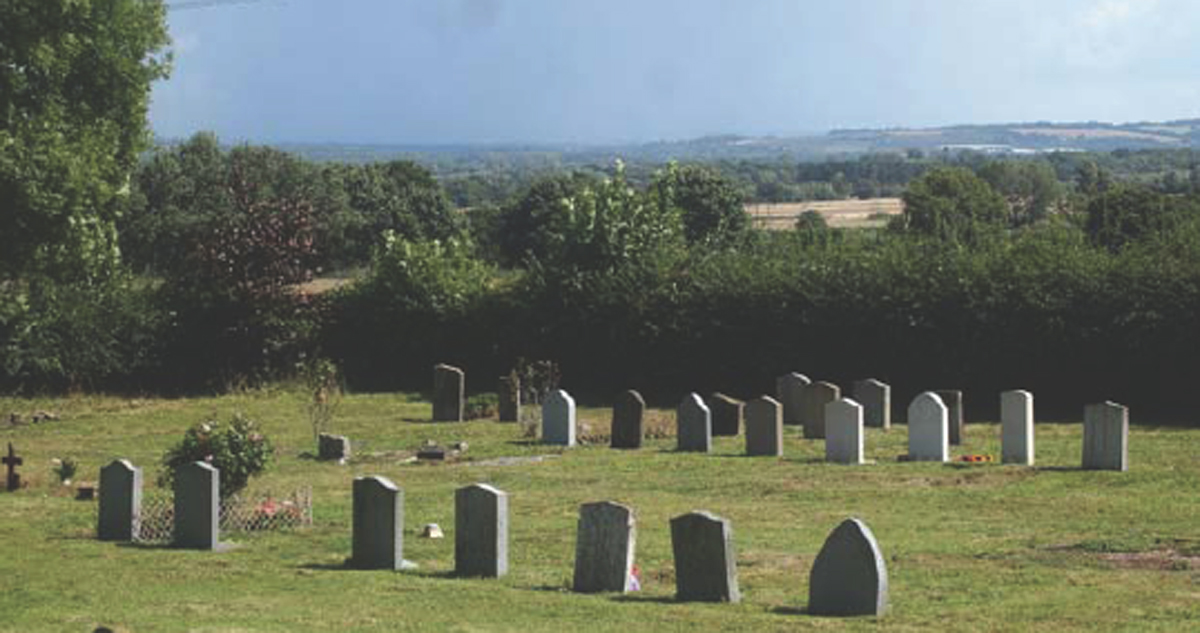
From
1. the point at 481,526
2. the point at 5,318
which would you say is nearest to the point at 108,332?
the point at 5,318

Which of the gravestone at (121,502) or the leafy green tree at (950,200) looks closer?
the gravestone at (121,502)

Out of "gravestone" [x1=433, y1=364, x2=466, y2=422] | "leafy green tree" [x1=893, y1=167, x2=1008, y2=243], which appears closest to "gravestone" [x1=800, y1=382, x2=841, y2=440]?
"gravestone" [x1=433, y1=364, x2=466, y2=422]

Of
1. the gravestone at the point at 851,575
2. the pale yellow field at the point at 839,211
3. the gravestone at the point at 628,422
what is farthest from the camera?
the pale yellow field at the point at 839,211

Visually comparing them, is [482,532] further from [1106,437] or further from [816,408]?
[816,408]

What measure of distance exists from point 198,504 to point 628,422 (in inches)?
471

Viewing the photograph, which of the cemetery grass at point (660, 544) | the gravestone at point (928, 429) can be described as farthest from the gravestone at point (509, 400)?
the gravestone at point (928, 429)

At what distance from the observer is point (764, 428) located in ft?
94.5

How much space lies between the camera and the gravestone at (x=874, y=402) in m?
32.6

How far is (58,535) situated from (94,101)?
23.9 meters

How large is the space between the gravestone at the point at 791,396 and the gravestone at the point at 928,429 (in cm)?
585

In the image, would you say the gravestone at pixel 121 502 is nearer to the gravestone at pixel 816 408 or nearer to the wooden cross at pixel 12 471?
the wooden cross at pixel 12 471

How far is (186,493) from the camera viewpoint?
20.0 meters

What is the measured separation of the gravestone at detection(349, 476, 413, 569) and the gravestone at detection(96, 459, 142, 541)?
342 cm

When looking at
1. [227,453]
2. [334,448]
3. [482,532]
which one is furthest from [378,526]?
[334,448]
